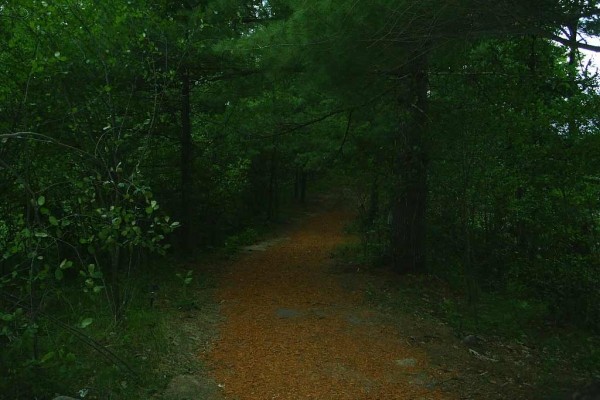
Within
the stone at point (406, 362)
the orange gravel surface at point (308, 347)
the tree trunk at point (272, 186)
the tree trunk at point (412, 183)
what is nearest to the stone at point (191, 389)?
the orange gravel surface at point (308, 347)

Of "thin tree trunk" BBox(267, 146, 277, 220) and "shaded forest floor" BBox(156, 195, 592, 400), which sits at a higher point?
"thin tree trunk" BBox(267, 146, 277, 220)

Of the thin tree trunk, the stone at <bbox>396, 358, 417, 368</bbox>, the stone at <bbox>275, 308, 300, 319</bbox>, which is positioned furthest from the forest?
the thin tree trunk

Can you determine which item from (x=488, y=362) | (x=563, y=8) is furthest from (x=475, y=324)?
(x=563, y=8)

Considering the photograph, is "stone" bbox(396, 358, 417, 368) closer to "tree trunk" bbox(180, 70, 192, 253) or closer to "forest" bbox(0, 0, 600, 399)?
"forest" bbox(0, 0, 600, 399)

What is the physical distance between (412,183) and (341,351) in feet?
13.4

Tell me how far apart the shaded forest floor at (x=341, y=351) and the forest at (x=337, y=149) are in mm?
468

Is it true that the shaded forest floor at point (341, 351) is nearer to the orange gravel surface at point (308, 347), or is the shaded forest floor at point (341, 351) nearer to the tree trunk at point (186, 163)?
the orange gravel surface at point (308, 347)

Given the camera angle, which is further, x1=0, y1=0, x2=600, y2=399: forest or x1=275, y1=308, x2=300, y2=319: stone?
x1=275, y1=308, x2=300, y2=319: stone

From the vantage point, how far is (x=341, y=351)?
20.7 feet

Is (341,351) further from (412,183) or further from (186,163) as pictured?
(186,163)

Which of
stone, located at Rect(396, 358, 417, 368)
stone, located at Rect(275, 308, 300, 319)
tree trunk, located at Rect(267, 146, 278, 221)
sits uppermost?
tree trunk, located at Rect(267, 146, 278, 221)

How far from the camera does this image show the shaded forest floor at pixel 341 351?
5.30 metres

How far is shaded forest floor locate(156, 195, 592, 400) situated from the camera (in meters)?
5.30

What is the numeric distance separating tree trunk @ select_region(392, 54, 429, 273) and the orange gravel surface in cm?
147
